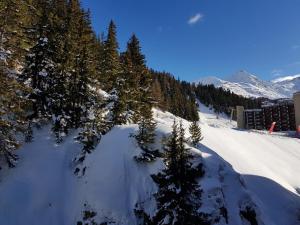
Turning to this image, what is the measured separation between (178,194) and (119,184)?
234 inches

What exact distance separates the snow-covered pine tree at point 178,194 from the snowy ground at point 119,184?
101 centimetres

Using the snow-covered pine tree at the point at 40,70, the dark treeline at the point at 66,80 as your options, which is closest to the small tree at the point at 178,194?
the dark treeline at the point at 66,80

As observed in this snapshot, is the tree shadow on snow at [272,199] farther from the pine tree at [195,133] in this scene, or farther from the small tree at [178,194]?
the small tree at [178,194]

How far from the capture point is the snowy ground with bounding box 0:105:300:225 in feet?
62.9

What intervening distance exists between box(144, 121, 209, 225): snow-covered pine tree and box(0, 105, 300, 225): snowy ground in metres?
1.01

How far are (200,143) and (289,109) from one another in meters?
49.9

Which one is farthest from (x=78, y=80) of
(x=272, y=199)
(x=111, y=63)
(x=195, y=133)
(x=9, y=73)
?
(x=272, y=199)

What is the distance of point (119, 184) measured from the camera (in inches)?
850

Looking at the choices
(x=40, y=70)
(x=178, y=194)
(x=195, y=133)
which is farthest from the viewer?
(x=40, y=70)

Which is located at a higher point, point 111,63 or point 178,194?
point 111,63

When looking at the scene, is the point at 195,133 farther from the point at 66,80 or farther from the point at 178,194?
the point at 66,80

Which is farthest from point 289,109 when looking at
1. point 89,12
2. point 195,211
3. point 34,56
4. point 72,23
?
point 195,211

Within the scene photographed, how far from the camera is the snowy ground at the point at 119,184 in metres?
19.2

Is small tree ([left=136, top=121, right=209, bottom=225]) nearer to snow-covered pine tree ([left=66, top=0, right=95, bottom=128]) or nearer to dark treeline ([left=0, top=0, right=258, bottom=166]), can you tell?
dark treeline ([left=0, top=0, right=258, bottom=166])
